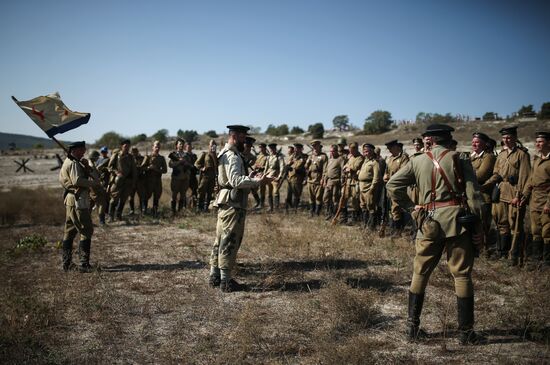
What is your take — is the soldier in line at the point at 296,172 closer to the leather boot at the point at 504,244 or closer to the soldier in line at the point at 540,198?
the leather boot at the point at 504,244

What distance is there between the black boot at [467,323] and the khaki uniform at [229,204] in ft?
10.1

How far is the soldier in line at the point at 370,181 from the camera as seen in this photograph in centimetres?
904

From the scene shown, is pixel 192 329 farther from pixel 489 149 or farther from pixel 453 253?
pixel 489 149

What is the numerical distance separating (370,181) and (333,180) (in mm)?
1862

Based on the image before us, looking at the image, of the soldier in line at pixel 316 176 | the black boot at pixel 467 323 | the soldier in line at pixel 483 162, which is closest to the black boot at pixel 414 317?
the black boot at pixel 467 323

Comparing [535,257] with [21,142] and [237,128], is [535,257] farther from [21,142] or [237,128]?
[21,142]

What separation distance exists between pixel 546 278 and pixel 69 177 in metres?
8.08

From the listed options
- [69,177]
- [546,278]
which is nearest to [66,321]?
[69,177]

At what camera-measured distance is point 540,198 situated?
20.1 ft

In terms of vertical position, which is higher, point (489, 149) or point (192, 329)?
point (489, 149)

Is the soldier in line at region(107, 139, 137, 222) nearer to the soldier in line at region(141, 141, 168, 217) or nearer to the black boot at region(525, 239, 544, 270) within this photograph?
the soldier in line at region(141, 141, 168, 217)

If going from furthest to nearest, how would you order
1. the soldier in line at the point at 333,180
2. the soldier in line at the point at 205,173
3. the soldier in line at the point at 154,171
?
the soldier in line at the point at 205,173 → the soldier in line at the point at 154,171 → the soldier in line at the point at 333,180

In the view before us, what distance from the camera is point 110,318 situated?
452 centimetres

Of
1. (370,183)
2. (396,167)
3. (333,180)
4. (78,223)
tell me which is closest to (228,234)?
(78,223)
